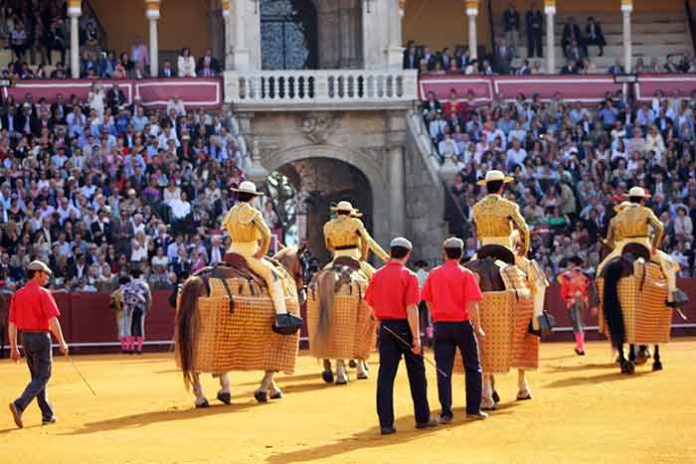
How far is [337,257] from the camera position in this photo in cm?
2398

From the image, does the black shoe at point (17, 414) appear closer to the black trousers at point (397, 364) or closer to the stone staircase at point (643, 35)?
the black trousers at point (397, 364)

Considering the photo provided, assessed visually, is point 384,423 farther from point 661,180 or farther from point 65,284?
point 661,180

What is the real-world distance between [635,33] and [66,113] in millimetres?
16004

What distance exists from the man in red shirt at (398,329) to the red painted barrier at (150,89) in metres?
25.7

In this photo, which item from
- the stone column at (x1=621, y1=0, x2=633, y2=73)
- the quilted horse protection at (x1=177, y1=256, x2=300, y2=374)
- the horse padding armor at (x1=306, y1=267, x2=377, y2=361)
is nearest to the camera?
the quilted horse protection at (x1=177, y1=256, x2=300, y2=374)

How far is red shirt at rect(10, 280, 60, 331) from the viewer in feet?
62.0

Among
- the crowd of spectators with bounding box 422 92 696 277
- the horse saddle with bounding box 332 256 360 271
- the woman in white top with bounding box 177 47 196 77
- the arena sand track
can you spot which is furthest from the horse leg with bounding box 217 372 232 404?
the woman in white top with bounding box 177 47 196 77

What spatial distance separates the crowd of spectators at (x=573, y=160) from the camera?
3828 cm

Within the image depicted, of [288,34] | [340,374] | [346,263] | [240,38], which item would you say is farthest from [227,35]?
[340,374]

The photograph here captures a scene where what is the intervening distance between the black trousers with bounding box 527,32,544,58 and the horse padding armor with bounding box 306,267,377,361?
24.5 m

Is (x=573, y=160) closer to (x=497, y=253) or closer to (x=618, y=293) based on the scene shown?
(x=618, y=293)

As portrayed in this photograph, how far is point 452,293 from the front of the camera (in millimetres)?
17516

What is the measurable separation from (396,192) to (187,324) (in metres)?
23.1

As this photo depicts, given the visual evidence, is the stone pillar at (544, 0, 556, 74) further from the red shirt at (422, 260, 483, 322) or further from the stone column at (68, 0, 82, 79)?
the red shirt at (422, 260, 483, 322)
